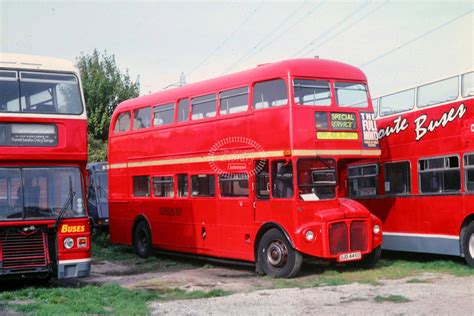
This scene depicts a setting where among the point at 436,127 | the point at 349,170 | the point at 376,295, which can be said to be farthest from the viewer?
the point at 349,170

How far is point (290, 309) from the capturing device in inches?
379

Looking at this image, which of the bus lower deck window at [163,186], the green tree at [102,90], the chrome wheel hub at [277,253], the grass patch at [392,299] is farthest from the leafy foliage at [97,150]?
the grass patch at [392,299]

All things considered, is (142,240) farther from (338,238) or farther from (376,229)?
(376,229)

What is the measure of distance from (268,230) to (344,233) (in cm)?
153

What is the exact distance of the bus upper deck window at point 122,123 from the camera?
1881 cm

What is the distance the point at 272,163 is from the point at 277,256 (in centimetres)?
180

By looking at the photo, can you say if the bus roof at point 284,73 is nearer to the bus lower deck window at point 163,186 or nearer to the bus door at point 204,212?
the bus door at point 204,212

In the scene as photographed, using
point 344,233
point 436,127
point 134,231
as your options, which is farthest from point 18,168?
point 436,127

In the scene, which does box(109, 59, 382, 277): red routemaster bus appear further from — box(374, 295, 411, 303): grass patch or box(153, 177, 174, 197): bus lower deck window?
box(374, 295, 411, 303): grass patch

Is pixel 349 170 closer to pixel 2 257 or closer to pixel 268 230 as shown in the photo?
pixel 268 230

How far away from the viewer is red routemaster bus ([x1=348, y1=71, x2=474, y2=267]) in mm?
13906

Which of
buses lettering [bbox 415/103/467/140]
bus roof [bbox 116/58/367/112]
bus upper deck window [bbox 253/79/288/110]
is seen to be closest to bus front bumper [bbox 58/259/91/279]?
bus upper deck window [bbox 253/79/288/110]

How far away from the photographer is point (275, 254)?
13375mm

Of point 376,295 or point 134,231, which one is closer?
point 376,295
